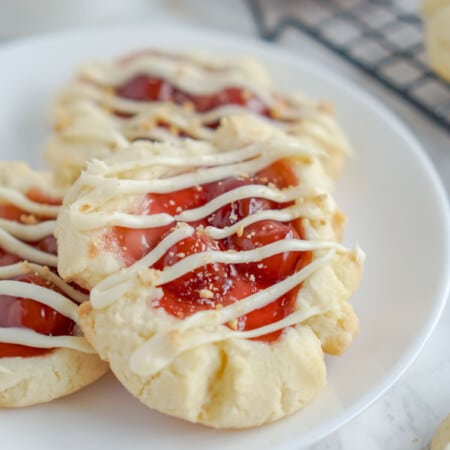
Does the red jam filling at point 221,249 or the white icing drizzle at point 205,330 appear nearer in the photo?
the white icing drizzle at point 205,330

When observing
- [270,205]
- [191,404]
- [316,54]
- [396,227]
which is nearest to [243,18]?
[316,54]

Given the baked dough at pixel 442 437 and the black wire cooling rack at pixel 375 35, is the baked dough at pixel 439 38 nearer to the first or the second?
the black wire cooling rack at pixel 375 35

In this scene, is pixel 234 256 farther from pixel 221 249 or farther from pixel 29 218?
pixel 29 218

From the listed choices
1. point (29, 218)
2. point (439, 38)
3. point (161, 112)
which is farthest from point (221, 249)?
point (439, 38)

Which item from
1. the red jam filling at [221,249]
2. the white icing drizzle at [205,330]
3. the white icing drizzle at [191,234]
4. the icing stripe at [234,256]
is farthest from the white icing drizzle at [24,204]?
the white icing drizzle at [205,330]

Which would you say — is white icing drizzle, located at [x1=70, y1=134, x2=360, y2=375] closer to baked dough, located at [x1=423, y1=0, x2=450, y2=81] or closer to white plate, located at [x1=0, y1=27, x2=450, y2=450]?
white plate, located at [x1=0, y1=27, x2=450, y2=450]

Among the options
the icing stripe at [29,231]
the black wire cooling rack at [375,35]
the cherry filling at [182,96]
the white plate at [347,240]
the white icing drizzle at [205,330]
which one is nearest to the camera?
the white icing drizzle at [205,330]

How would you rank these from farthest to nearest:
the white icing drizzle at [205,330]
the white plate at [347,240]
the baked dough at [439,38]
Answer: the baked dough at [439,38] → the white plate at [347,240] → the white icing drizzle at [205,330]
